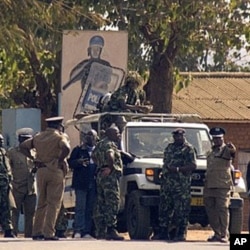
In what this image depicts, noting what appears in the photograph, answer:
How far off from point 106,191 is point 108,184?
0.12m

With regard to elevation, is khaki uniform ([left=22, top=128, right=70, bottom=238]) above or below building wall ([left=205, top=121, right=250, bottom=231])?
above

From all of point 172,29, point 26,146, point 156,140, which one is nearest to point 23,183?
point 26,146

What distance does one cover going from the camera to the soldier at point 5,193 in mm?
17734

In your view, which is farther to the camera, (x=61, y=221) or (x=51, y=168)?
(x=61, y=221)

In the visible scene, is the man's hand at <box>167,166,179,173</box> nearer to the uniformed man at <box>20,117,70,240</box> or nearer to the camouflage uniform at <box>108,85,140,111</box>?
the uniformed man at <box>20,117,70,240</box>

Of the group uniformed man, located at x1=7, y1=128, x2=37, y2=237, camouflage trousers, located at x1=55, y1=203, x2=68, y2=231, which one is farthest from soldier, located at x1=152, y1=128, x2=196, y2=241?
uniformed man, located at x1=7, y1=128, x2=37, y2=237

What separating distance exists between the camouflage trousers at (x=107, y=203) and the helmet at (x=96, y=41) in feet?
26.1

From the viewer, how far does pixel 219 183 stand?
58.4 ft

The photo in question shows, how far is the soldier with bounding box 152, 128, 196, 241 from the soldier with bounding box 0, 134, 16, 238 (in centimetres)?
231

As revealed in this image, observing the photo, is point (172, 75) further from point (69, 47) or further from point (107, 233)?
point (107, 233)

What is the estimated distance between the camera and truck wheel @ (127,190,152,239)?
18.3 meters

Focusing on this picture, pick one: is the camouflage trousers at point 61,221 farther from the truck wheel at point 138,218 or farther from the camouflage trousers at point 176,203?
the camouflage trousers at point 176,203

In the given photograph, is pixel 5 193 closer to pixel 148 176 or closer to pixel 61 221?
pixel 61 221

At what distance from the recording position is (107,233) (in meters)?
17.8
